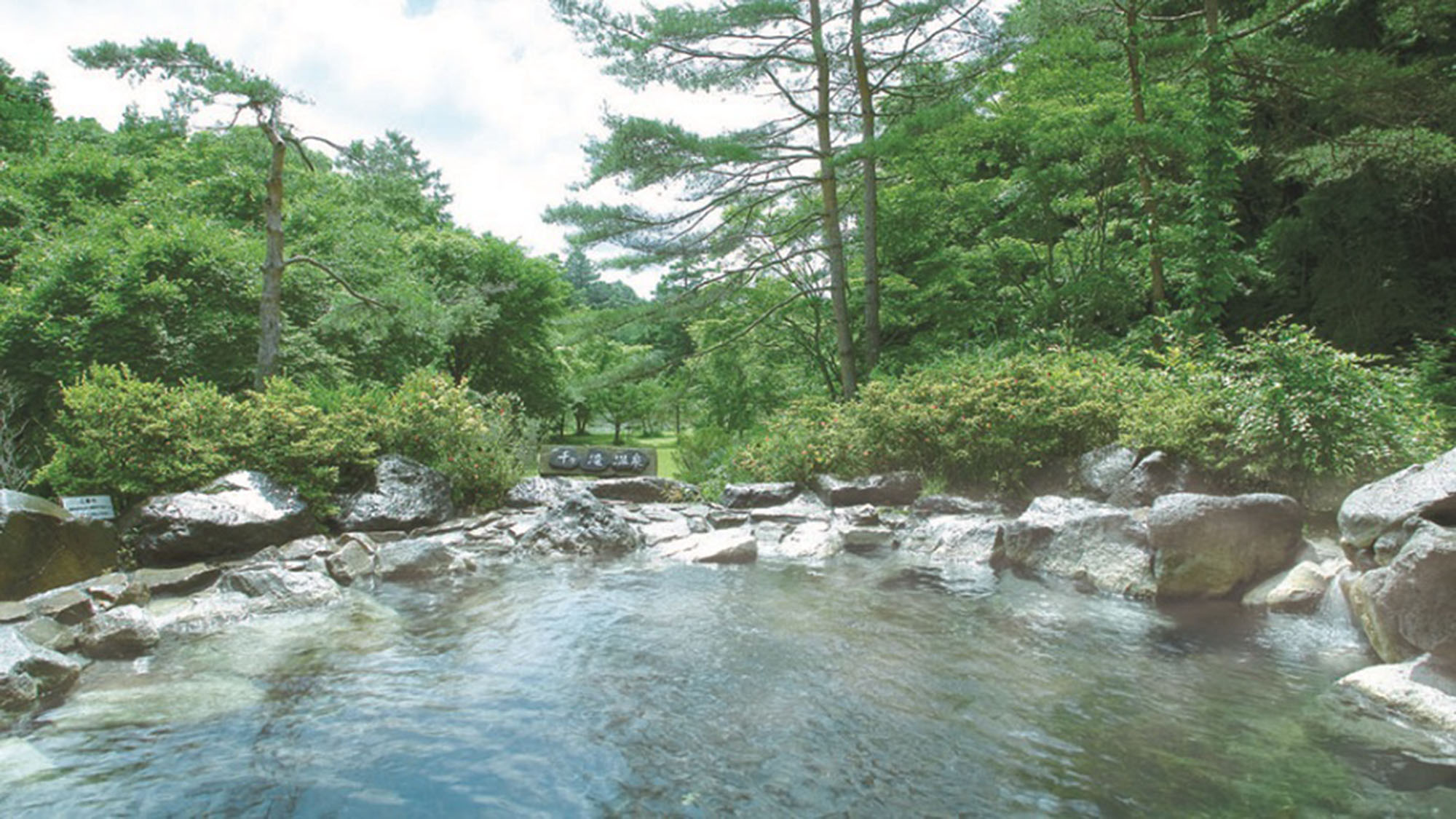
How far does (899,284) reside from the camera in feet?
45.5

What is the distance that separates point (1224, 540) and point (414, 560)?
7.14 metres

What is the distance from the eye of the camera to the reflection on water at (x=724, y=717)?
10.1 ft

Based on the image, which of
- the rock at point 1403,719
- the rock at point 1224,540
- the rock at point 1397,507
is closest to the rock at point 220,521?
the rock at point 1224,540

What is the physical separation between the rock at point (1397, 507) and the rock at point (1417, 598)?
0.17 m

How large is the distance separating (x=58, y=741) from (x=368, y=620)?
222cm

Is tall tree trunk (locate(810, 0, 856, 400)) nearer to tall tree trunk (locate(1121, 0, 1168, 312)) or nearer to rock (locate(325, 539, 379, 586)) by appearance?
tall tree trunk (locate(1121, 0, 1168, 312))

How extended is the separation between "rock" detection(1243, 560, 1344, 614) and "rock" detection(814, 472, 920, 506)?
444 cm

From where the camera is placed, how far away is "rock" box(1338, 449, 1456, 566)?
4348 millimetres

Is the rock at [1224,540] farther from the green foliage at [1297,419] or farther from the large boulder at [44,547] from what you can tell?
the large boulder at [44,547]

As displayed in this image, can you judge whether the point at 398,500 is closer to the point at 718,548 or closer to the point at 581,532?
the point at 581,532

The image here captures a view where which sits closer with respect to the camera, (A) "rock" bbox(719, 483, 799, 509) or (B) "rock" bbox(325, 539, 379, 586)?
(B) "rock" bbox(325, 539, 379, 586)

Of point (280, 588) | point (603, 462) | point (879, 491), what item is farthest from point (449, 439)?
point (603, 462)

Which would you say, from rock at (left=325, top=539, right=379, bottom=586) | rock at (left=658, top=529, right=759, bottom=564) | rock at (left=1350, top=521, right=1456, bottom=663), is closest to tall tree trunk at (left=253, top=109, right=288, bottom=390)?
rock at (left=325, top=539, right=379, bottom=586)

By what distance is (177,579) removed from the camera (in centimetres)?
647
